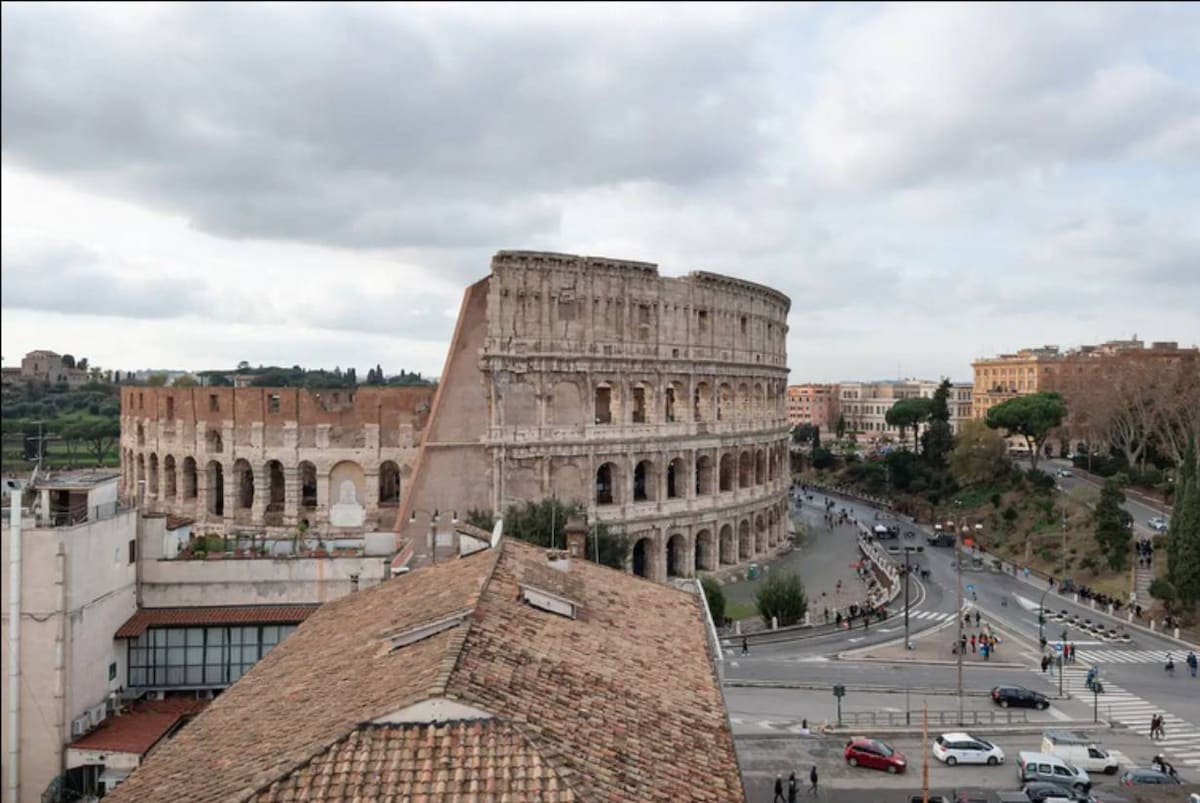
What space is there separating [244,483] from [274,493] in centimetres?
204

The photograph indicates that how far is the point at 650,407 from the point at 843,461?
5436 cm

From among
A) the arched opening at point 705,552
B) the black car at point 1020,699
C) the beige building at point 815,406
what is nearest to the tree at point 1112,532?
the arched opening at point 705,552

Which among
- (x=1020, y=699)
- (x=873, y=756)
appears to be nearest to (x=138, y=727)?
(x=873, y=756)

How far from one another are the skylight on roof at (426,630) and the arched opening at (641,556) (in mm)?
33075

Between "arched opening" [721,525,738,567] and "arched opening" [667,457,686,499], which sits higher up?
"arched opening" [667,457,686,499]

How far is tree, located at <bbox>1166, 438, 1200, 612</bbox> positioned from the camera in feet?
118

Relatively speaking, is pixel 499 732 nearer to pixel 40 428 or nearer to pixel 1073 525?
pixel 40 428

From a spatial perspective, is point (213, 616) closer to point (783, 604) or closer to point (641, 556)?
point (783, 604)

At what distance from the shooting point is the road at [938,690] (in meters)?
23.3

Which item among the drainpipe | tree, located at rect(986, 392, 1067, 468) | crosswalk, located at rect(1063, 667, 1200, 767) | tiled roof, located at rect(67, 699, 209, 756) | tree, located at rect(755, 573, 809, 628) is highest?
tree, located at rect(986, 392, 1067, 468)

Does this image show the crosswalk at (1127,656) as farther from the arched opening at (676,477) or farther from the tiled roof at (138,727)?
the tiled roof at (138,727)

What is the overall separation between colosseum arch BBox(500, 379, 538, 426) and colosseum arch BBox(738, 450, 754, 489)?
15.5 meters

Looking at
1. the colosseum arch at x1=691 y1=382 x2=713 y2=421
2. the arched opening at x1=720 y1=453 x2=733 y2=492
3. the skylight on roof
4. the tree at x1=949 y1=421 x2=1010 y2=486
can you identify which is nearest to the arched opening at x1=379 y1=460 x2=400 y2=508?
the colosseum arch at x1=691 y1=382 x2=713 y2=421

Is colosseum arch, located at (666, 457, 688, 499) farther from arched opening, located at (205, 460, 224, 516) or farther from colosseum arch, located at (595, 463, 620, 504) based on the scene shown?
arched opening, located at (205, 460, 224, 516)
